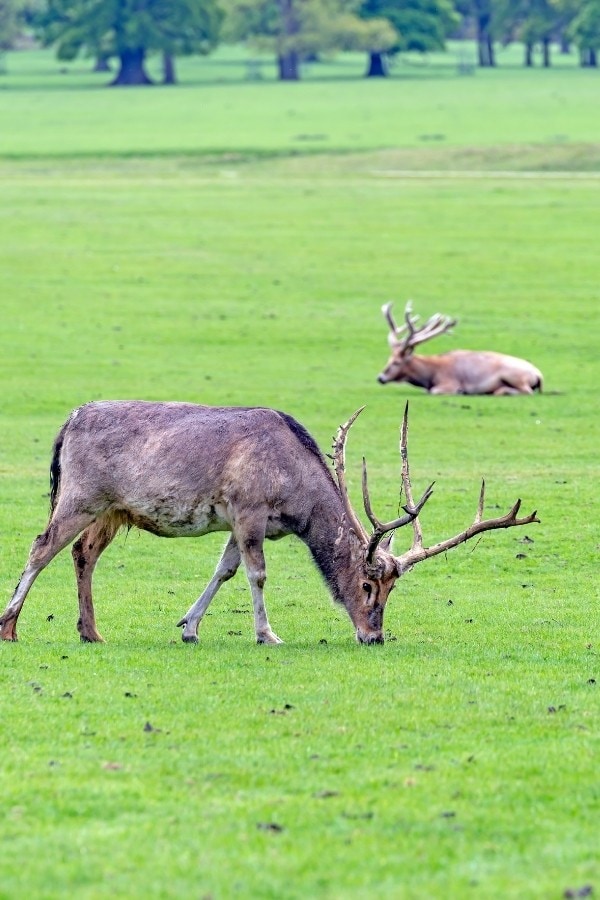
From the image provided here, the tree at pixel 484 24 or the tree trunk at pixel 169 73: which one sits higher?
the tree trunk at pixel 169 73

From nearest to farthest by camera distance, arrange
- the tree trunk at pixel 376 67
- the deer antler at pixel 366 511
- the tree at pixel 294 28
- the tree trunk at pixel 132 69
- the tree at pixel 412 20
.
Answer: the deer antler at pixel 366 511
the tree trunk at pixel 132 69
the tree at pixel 294 28
the tree at pixel 412 20
the tree trunk at pixel 376 67

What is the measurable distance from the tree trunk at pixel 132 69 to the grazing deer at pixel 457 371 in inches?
3894

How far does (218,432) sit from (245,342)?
18.1 m

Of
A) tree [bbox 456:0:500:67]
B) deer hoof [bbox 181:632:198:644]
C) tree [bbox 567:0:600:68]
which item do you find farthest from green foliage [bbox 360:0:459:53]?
deer hoof [bbox 181:632:198:644]

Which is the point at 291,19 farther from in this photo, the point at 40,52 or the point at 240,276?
the point at 240,276

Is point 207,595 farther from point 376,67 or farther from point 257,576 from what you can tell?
point 376,67

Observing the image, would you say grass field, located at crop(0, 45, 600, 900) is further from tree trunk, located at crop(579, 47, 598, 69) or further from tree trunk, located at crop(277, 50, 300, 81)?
tree trunk, located at crop(579, 47, 598, 69)

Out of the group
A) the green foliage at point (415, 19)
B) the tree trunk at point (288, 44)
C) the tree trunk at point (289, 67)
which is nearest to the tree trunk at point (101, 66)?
the tree trunk at point (288, 44)

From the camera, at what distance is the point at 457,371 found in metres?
27.0

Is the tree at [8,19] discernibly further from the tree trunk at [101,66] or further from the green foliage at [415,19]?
the green foliage at [415,19]

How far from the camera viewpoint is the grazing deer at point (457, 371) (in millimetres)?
26297

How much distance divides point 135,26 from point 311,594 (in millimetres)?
104851

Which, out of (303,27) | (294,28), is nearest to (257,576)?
(303,27)

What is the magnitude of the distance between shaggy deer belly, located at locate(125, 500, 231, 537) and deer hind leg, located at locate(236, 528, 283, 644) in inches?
9.0
